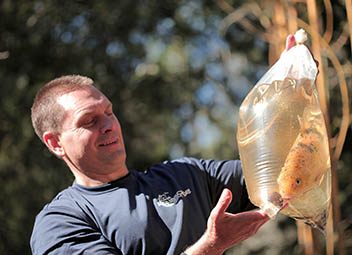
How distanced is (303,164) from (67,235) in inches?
23.6

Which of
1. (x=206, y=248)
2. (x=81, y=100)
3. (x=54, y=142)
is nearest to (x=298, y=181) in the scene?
(x=206, y=248)

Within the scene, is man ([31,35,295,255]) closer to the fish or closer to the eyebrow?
the eyebrow

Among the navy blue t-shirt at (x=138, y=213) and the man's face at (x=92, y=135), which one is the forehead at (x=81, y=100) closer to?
the man's face at (x=92, y=135)

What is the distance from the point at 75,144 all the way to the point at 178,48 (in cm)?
457

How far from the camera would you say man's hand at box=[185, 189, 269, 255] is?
176 cm

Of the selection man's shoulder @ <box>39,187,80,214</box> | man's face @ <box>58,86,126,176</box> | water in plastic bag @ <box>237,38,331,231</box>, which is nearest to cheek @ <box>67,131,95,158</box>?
man's face @ <box>58,86,126,176</box>

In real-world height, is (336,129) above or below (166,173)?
below

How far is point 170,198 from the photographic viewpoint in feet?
7.02

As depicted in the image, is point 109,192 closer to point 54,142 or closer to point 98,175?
point 98,175

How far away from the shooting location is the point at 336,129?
18.3ft

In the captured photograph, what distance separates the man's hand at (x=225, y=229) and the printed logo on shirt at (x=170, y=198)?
0.95 feet


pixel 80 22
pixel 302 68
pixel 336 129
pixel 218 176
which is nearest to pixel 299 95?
pixel 302 68

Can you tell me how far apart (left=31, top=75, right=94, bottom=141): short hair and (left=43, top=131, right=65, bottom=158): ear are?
15mm

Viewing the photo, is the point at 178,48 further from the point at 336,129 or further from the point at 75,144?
the point at 75,144
